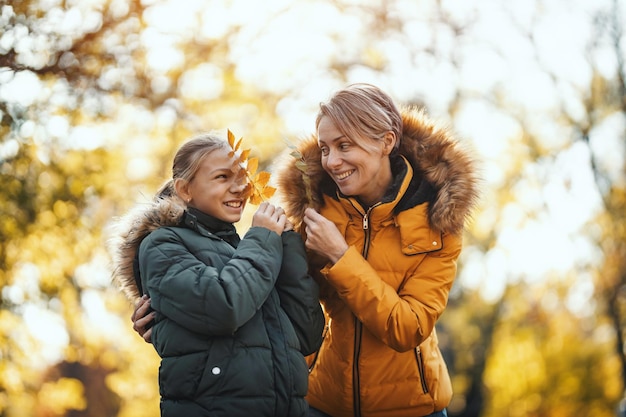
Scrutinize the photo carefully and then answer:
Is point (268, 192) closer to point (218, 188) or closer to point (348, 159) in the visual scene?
point (218, 188)

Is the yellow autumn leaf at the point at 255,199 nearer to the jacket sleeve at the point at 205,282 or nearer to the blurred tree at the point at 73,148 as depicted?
the jacket sleeve at the point at 205,282

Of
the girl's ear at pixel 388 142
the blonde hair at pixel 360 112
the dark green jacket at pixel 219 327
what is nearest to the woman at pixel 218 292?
the dark green jacket at pixel 219 327

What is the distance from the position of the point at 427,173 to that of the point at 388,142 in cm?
25

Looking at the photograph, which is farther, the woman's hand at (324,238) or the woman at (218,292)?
the woman's hand at (324,238)

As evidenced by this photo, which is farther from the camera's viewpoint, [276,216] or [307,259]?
[307,259]

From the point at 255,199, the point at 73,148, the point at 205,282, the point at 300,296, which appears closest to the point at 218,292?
the point at 205,282

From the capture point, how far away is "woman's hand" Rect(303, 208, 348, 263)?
362cm

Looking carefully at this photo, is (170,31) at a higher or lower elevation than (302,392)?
lower

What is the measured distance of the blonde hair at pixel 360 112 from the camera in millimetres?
3717

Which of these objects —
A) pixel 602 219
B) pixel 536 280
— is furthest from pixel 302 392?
pixel 536 280

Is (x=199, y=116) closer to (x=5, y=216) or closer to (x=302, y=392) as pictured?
(x=5, y=216)

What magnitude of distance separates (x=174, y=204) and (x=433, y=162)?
1.29m

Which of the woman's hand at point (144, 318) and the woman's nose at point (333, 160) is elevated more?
the woman's nose at point (333, 160)

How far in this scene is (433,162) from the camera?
393cm
